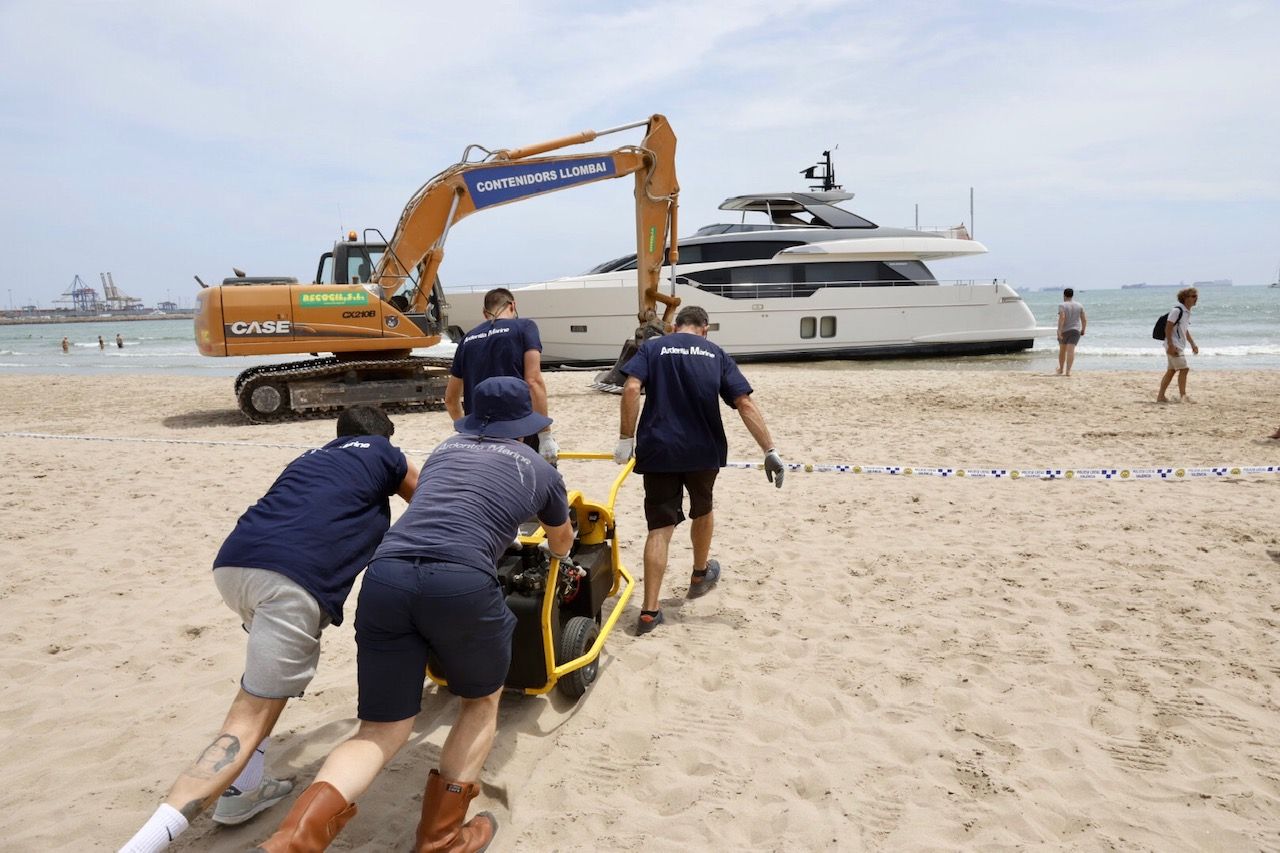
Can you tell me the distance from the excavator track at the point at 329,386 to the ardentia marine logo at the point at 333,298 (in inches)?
40.6

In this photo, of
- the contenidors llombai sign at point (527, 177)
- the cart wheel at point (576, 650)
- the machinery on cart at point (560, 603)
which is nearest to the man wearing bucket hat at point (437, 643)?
the machinery on cart at point (560, 603)

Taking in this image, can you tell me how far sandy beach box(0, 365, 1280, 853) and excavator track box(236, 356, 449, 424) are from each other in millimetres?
4591

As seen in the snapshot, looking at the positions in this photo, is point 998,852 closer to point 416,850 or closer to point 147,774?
point 416,850

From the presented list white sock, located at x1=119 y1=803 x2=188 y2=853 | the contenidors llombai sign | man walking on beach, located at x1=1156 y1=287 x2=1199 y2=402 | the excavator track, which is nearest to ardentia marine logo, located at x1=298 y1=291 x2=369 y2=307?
the excavator track

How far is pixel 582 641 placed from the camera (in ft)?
12.6

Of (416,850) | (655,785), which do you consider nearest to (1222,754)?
(655,785)

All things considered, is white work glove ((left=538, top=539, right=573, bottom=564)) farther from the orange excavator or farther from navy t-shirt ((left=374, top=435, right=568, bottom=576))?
the orange excavator

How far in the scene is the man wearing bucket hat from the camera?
8.48 feet

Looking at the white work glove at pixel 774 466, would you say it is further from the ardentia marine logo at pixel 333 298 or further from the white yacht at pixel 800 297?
the white yacht at pixel 800 297

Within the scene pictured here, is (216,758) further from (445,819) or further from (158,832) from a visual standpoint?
(445,819)

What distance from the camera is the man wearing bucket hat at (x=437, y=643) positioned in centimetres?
259

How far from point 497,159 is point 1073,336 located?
39.4 feet

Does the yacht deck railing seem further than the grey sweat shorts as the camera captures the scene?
Yes

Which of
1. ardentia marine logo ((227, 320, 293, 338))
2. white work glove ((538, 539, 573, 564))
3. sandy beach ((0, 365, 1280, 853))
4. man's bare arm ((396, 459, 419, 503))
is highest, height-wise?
ardentia marine logo ((227, 320, 293, 338))
